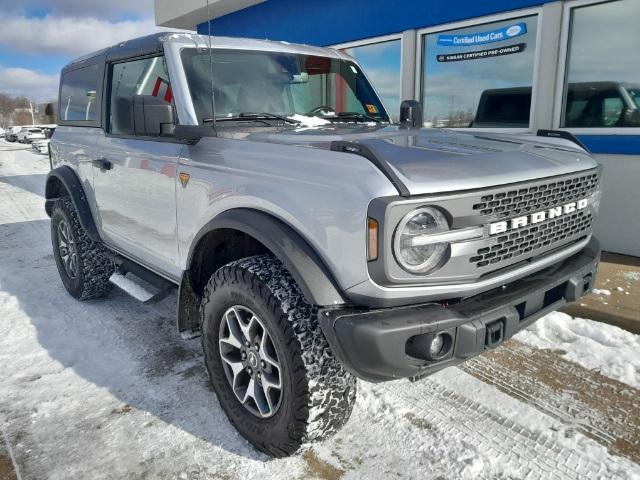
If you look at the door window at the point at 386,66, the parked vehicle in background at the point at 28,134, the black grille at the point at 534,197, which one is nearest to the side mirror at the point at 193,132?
the black grille at the point at 534,197

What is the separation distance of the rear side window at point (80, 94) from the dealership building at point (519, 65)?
6.32ft

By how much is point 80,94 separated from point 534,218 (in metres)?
3.80

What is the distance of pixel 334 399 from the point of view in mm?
2113

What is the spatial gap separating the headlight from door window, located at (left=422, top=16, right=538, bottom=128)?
16.1 ft

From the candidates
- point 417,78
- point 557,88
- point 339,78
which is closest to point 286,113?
point 339,78

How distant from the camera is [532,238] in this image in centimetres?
219

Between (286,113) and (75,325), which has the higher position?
(286,113)

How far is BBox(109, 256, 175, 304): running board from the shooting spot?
3.31 metres

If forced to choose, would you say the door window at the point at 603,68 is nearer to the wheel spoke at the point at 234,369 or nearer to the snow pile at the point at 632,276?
the snow pile at the point at 632,276

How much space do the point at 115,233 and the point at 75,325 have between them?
2.59ft

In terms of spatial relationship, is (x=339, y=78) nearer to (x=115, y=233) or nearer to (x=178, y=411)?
(x=115, y=233)

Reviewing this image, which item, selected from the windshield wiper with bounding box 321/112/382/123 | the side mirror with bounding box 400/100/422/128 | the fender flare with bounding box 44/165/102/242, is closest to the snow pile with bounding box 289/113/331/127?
the windshield wiper with bounding box 321/112/382/123

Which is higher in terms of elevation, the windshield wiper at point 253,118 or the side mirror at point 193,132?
the windshield wiper at point 253,118

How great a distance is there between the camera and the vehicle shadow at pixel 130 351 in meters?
2.64
